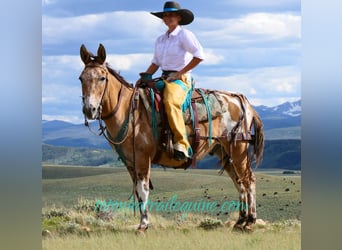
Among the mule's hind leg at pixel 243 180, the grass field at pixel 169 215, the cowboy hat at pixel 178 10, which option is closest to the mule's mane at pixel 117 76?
the cowboy hat at pixel 178 10

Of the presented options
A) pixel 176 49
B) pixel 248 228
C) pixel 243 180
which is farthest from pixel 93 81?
pixel 248 228

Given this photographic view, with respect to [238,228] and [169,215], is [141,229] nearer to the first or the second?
[169,215]

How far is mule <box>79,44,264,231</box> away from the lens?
844 centimetres

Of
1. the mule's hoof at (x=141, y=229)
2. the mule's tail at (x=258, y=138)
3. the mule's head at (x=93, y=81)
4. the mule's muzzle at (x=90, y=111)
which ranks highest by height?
the mule's head at (x=93, y=81)

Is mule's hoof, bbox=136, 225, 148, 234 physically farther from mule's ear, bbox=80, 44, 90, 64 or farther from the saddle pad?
mule's ear, bbox=80, 44, 90, 64

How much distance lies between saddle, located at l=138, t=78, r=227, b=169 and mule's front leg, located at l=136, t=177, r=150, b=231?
53 cm

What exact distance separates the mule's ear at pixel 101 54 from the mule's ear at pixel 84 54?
121mm

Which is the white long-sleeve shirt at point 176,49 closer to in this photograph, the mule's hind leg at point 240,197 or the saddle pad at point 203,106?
the saddle pad at point 203,106

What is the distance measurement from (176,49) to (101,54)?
0.98 m

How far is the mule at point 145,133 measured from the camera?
332 inches

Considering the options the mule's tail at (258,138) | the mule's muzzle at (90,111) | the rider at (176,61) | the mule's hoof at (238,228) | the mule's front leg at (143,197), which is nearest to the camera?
the mule's muzzle at (90,111)
